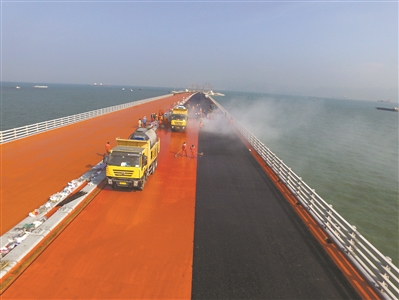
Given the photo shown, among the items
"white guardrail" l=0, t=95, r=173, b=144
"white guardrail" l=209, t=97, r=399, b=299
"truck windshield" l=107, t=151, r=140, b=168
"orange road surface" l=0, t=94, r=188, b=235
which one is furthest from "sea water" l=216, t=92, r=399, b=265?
"white guardrail" l=0, t=95, r=173, b=144

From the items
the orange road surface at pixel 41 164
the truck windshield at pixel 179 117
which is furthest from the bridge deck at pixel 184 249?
the truck windshield at pixel 179 117

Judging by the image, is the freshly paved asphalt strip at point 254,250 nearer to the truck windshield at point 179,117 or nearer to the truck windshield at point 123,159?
the truck windshield at point 123,159

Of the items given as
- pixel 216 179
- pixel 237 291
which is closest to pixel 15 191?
pixel 216 179

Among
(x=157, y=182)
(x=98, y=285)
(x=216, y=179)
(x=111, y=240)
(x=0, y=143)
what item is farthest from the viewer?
(x=0, y=143)

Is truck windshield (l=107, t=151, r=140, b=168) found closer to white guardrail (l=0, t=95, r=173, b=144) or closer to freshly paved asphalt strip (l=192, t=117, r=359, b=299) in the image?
freshly paved asphalt strip (l=192, t=117, r=359, b=299)

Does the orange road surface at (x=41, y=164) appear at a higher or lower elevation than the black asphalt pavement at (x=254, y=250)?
higher

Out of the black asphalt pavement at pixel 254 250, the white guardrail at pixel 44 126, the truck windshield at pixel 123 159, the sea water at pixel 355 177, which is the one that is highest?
the truck windshield at pixel 123 159

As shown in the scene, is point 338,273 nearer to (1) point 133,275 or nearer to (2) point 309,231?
(2) point 309,231
